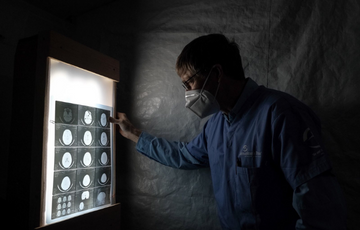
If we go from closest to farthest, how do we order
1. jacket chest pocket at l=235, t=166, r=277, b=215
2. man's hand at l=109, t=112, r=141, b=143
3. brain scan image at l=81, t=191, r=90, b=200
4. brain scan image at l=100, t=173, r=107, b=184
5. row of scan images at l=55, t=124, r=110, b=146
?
jacket chest pocket at l=235, t=166, r=277, b=215
row of scan images at l=55, t=124, r=110, b=146
brain scan image at l=81, t=191, r=90, b=200
brain scan image at l=100, t=173, r=107, b=184
man's hand at l=109, t=112, r=141, b=143

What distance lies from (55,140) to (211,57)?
2.47 ft

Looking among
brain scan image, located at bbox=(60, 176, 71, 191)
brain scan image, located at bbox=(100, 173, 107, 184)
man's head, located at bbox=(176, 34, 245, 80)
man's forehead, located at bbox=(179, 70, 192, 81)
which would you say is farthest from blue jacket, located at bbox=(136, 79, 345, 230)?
brain scan image, located at bbox=(60, 176, 71, 191)

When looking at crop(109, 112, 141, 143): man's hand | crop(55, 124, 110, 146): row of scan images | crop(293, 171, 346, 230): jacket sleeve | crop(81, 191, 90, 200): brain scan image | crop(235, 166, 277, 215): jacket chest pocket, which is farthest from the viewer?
crop(109, 112, 141, 143): man's hand

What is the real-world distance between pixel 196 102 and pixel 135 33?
2.83 feet

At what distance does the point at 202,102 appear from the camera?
1.15 m

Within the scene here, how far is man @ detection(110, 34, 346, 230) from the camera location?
2.84 feet

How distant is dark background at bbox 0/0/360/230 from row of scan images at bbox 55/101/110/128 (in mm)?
351

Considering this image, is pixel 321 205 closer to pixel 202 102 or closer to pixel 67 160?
pixel 202 102

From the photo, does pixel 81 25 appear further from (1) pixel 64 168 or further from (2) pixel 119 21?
(1) pixel 64 168

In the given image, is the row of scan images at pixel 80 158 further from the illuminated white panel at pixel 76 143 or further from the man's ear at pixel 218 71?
the man's ear at pixel 218 71

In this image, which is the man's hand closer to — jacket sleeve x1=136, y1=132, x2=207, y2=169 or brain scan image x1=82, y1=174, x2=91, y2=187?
jacket sleeve x1=136, y1=132, x2=207, y2=169

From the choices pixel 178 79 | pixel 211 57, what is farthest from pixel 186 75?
pixel 178 79

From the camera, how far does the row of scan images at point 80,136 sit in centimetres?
111

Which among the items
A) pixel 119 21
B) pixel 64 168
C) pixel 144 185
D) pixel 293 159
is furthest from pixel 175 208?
pixel 119 21
